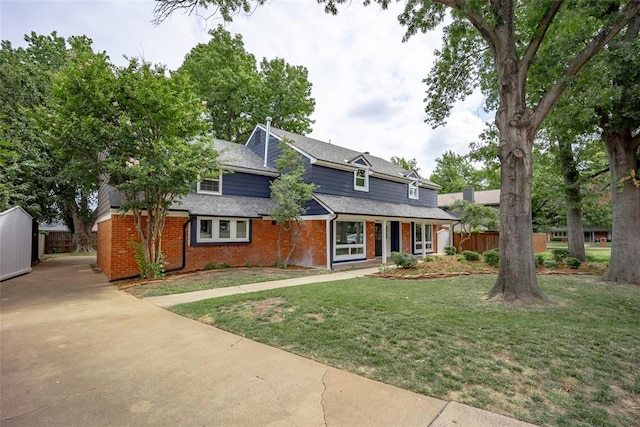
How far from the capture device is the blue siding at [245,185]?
46.8 feet

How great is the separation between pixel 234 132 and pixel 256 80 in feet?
17.1

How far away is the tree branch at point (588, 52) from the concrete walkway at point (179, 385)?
6960 mm

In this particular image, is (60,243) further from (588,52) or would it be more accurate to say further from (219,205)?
(588,52)

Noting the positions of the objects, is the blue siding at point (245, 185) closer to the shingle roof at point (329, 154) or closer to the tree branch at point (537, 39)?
the shingle roof at point (329, 154)

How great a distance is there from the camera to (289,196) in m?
12.8

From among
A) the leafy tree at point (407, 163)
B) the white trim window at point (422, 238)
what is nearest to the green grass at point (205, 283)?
the white trim window at point (422, 238)

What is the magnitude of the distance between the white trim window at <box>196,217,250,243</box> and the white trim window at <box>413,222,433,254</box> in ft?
36.1

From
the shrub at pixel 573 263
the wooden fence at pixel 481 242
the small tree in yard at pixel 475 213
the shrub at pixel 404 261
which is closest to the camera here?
the shrub at pixel 404 261

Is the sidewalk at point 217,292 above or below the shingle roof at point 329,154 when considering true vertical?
below

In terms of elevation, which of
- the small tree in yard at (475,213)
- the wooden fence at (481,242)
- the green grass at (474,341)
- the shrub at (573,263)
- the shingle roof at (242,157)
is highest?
the shingle roof at (242,157)

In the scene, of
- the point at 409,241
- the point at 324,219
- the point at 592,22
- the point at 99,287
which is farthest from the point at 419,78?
the point at 99,287

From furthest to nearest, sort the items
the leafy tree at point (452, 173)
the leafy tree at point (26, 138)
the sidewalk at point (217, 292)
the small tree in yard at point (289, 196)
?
1. the leafy tree at point (452, 173)
2. the leafy tree at point (26, 138)
3. the small tree in yard at point (289, 196)
4. the sidewalk at point (217, 292)

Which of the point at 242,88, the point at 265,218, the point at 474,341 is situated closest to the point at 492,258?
the point at 474,341

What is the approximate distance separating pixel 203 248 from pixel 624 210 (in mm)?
14705
